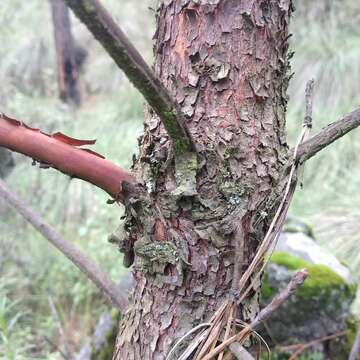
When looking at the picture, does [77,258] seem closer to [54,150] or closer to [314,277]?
[54,150]

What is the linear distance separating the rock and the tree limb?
3.43 feet

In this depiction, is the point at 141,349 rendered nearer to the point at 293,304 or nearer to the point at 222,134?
the point at 222,134

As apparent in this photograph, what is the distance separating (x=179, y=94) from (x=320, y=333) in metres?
1.00

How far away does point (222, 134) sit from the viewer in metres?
0.44

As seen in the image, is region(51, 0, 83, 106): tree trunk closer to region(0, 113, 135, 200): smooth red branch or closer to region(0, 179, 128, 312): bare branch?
region(0, 179, 128, 312): bare branch

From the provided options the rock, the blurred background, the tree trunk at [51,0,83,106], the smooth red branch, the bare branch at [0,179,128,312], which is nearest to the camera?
the smooth red branch

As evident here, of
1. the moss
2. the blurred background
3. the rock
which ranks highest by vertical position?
the blurred background

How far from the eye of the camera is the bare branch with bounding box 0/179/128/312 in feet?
1.81

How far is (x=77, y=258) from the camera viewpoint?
0.57 meters

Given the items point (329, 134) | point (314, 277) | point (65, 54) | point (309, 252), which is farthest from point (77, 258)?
point (65, 54)

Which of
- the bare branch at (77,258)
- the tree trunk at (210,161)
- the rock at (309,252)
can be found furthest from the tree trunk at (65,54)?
the tree trunk at (210,161)

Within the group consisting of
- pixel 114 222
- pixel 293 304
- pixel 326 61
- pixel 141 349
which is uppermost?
pixel 326 61

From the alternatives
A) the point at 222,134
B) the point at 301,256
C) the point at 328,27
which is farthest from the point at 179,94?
the point at 328,27

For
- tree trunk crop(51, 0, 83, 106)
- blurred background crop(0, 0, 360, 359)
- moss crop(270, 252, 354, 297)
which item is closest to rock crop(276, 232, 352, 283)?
moss crop(270, 252, 354, 297)
